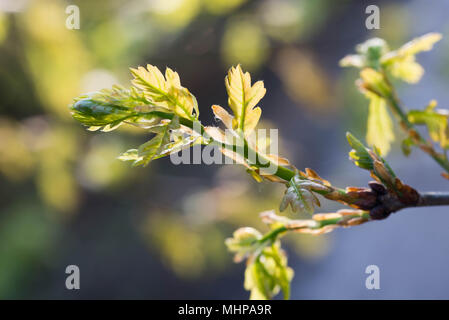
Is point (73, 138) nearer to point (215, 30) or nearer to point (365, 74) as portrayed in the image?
point (215, 30)

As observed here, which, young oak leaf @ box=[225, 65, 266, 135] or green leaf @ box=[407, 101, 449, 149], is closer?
young oak leaf @ box=[225, 65, 266, 135]

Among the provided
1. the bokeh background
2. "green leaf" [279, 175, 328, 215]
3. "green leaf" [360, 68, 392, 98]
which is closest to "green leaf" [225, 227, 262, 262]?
"green leaf" [279, 175, 328, 215]

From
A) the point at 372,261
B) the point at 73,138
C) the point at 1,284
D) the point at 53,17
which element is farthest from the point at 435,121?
the point at 1,284

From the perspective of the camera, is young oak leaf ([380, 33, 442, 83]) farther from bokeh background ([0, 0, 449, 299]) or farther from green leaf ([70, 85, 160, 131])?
bokeh background ([0, 0, 449, 299])

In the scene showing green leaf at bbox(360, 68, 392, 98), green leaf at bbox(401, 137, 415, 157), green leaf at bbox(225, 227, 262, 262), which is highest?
green leaf at bbox(360, 68, 392, 98)

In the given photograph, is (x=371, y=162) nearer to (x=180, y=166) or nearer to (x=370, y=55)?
(x=370, y=55)

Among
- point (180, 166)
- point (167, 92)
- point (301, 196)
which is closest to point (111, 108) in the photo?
point (167, 92)

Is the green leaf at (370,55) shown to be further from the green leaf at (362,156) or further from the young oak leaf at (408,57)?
the green leaf at (362,156)
